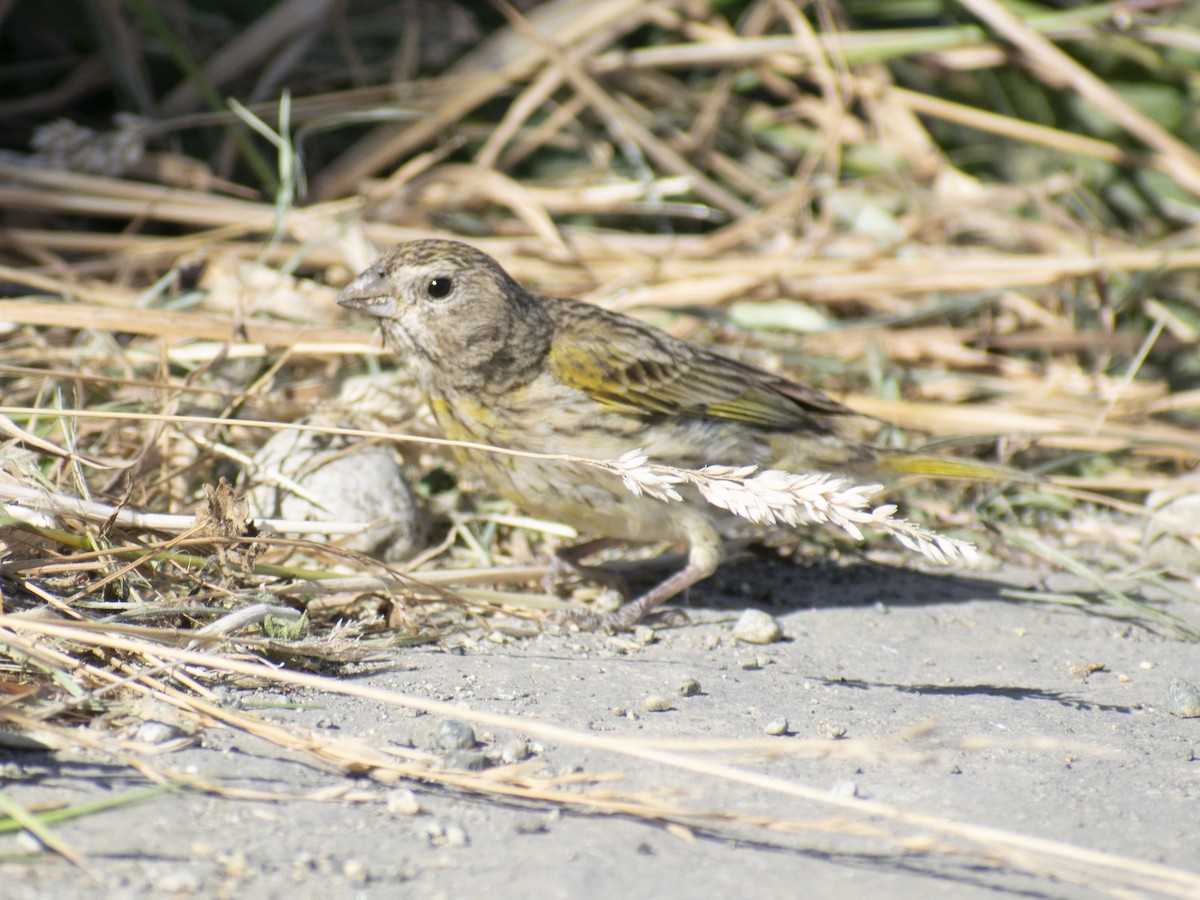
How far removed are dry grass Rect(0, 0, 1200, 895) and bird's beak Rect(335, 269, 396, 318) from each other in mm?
474

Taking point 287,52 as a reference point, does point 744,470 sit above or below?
below

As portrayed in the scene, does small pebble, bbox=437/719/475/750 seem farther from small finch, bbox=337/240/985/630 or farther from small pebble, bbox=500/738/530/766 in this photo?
small finch, bbox=337/240/985/630

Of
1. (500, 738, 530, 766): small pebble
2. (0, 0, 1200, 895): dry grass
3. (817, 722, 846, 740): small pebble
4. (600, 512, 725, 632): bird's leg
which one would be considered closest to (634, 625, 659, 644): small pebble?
(600, 512, 725, 632): bird's leg

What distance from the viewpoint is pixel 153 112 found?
18.3 feet

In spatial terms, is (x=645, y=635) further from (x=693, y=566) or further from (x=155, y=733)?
(x=155, y=733)

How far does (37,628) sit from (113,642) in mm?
140

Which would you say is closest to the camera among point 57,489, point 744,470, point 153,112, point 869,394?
point 744,470

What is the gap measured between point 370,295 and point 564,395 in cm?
66

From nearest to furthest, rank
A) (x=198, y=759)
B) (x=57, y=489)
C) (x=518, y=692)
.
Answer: (x=198, y=759)
(x=518, y=692)
(x=57, y=489)

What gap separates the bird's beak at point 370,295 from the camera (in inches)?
147

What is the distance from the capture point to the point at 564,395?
389 cm

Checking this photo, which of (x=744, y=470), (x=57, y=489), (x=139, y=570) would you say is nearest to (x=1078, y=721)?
(x=744, y=470)

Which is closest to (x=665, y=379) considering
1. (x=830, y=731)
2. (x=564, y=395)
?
(x=564, y=395)

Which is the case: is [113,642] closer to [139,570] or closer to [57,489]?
[139,570]
